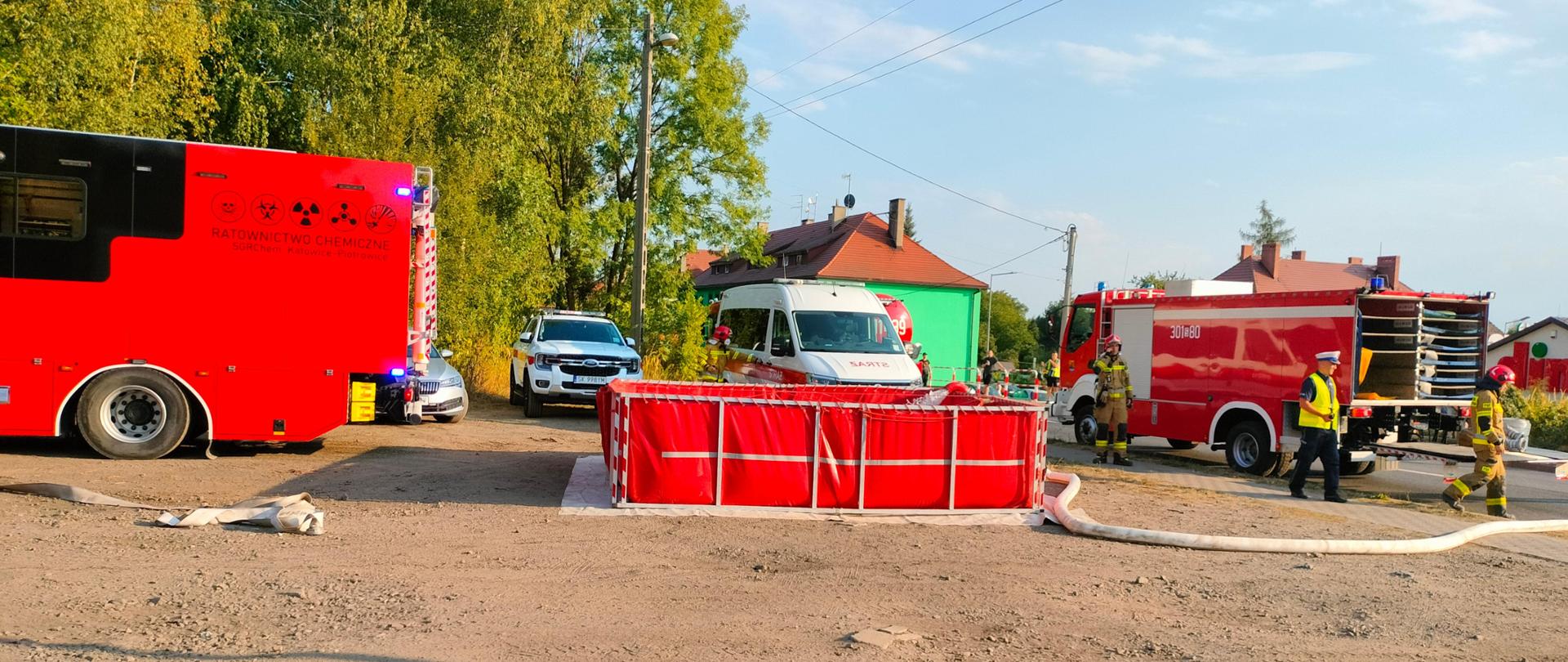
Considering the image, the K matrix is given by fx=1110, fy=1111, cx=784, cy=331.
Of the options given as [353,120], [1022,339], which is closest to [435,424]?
[353,120]

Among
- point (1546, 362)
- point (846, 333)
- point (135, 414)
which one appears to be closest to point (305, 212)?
point (135, 414)

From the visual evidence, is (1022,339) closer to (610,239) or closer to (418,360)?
(610,239)

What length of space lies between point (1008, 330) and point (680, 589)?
243 feet

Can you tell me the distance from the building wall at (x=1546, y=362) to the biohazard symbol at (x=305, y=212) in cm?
3198

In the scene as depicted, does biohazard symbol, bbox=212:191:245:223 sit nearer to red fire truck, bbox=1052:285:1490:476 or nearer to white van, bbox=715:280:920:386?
white van, bbox=715:280:920:386

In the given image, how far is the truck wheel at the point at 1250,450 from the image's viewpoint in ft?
47.1

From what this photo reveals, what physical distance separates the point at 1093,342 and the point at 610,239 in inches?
736

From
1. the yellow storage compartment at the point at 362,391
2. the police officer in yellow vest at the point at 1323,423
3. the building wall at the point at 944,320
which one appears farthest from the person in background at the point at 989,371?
the yellow storage compartment at the point at 362,391

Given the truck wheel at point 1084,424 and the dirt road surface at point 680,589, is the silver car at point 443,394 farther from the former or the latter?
the truck wheel at point 1084,424

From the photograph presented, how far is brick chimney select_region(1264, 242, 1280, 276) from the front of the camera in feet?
201

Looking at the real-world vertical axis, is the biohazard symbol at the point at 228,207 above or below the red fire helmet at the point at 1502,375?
above

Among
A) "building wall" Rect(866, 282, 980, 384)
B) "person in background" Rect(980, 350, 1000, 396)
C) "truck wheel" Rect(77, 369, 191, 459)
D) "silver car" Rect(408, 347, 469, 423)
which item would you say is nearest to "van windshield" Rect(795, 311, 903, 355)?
"silver car" Rect(408, 347, 469, 423)

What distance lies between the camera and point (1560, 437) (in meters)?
21.0

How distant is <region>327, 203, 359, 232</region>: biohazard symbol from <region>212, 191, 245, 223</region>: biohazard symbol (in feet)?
2.82
